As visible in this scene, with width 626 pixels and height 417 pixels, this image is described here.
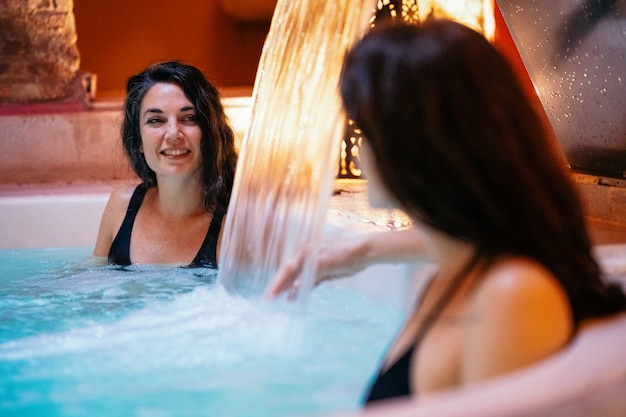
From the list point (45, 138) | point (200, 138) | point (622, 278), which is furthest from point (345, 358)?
point (45, 138)

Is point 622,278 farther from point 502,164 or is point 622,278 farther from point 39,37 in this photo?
point 39,37

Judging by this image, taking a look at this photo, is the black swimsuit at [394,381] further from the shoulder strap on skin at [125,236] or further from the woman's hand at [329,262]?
the shoulder strap on skin at [125,236]

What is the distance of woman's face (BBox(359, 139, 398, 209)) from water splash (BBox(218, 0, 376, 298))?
68cm

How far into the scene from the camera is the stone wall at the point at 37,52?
3648 millimetres

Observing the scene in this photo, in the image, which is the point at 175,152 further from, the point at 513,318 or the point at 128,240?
the point at 513,318

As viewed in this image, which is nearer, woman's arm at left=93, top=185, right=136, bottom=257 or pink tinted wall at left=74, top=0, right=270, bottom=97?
woman's arm at left=93, top=185, right=136, bottom=257

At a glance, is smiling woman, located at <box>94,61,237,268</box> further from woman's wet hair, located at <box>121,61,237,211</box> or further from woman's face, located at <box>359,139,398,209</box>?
woman's face, located at <box>359,139,398,209</box>

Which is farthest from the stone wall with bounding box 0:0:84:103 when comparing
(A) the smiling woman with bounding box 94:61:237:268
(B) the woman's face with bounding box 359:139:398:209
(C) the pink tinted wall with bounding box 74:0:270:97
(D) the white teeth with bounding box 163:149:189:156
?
(B) the woman's face with bounding box 359:139:398:209

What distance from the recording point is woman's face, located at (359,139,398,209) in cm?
87

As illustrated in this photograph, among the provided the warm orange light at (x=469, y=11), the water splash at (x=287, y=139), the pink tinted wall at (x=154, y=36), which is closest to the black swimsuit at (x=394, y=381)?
the water splash at (x=287, y=139)

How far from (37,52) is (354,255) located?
2922 mm

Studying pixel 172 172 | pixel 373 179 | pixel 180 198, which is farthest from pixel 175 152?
pixel 373 179

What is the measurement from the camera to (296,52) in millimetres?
1974

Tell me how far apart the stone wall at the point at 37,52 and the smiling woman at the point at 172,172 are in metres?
1.42
